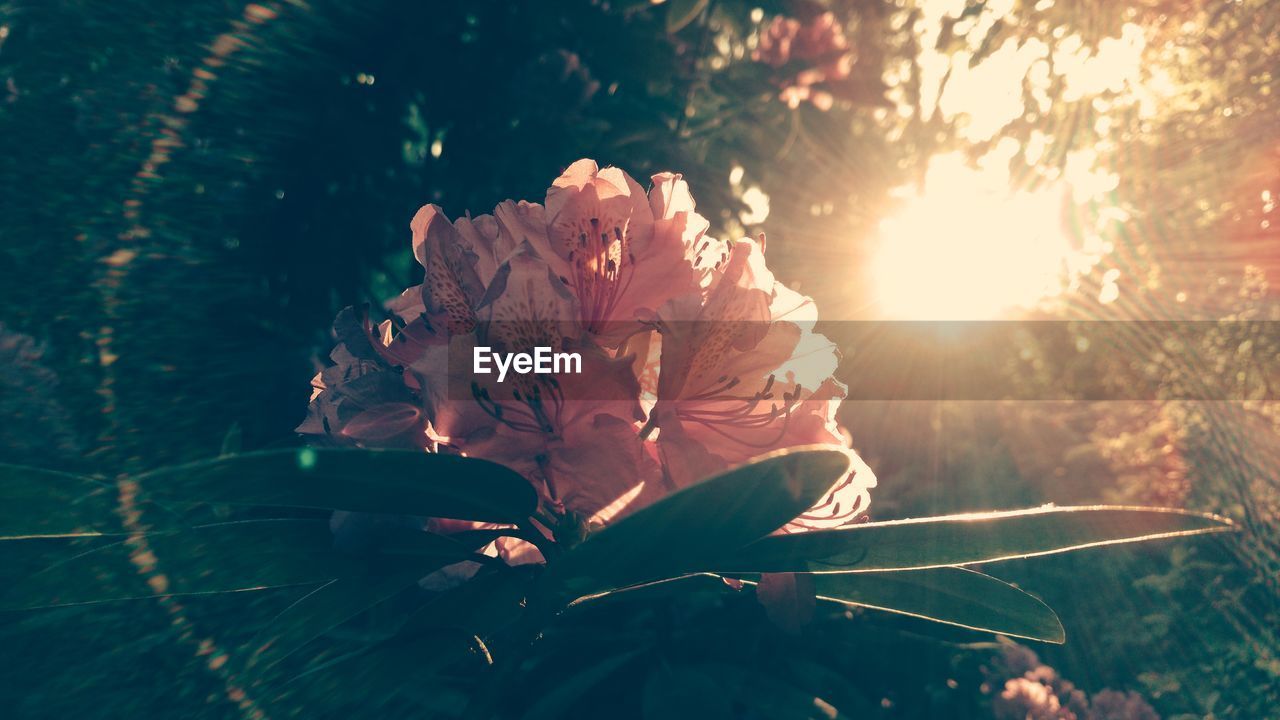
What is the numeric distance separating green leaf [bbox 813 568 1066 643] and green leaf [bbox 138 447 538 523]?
27 centimetres

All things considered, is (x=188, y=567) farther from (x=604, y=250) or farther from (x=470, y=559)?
(x=604, y=250)

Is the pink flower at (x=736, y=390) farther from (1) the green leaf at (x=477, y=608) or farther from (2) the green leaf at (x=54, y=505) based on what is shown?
(2) the green leaf at (x=54, y=505)

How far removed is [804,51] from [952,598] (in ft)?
7.41

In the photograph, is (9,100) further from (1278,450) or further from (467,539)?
(1278,450)

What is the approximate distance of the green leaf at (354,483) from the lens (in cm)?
41

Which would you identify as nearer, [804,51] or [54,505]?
[54,505]

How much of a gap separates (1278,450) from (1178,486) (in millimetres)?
843

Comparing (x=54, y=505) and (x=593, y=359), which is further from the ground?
(x=593, y=359)

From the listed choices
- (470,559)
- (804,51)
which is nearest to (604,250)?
(470,559)

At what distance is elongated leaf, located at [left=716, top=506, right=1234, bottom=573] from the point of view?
1.50 feet

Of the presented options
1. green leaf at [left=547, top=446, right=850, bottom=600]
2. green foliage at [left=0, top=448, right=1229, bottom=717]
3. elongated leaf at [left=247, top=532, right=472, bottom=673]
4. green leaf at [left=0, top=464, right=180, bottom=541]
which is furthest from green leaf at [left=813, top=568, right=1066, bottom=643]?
green leaf at [left=0, top=464, right=180, bottom=541]

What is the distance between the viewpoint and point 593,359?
52 cm

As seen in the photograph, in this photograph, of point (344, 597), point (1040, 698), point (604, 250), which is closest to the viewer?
point (344, 597)

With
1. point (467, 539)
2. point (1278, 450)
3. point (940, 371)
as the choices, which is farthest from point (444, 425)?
point (1278, 450)
